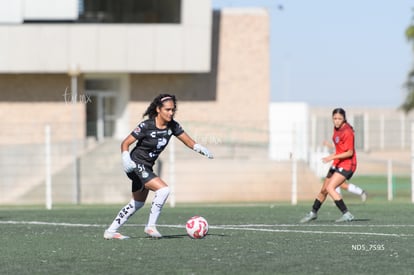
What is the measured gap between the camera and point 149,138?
1448 cm

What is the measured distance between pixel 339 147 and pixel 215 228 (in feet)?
9.42

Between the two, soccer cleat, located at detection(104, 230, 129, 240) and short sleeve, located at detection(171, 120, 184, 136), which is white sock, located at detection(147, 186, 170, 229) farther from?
short sleeve, located at detection(171, 120, 184, 136)

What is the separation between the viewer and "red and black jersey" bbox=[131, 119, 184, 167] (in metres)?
14.4

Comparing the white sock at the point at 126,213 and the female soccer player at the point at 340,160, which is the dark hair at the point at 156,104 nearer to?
the white sock at the point at 126,213

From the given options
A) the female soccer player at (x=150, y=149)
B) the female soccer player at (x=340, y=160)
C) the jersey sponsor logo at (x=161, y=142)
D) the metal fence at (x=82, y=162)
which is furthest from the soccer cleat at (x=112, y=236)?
the metal fence at (x=82, y=162)

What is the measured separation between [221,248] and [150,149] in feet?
6.94

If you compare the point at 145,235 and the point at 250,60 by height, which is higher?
the point at 250,60

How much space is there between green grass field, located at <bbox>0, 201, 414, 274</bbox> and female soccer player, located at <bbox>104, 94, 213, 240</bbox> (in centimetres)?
42

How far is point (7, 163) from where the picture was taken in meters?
38.4

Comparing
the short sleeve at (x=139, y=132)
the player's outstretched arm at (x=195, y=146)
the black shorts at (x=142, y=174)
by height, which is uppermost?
the short sleeve at (x=139, y=132)

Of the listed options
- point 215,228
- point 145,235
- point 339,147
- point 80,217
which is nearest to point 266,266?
point 145,235

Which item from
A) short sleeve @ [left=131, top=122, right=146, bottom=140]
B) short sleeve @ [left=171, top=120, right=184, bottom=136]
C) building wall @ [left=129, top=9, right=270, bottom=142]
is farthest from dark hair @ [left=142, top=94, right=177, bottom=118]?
building wall @ [left=129, top=9, right=270, bottom=142]

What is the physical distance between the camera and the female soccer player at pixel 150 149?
1437 centimetres

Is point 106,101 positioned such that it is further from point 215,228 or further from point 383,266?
point 383,266
